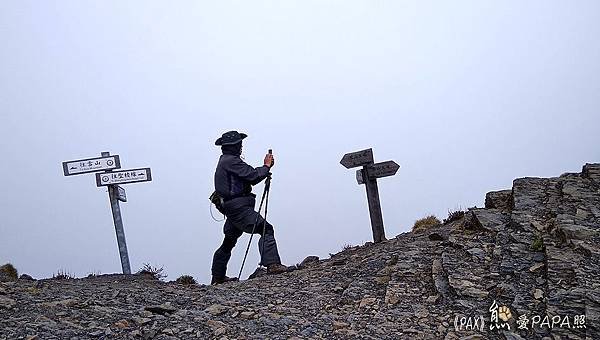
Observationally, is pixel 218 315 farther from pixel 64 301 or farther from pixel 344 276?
pixel 344 276

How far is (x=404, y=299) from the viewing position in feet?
19.4

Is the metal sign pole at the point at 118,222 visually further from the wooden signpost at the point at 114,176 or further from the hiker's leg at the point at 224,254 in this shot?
the hiker's leg at the point at 224,254

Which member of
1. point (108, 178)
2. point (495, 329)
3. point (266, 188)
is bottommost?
point (495, 329)

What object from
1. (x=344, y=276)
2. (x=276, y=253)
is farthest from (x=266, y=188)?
(x=344, y=276)

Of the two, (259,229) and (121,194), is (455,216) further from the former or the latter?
(121,194)

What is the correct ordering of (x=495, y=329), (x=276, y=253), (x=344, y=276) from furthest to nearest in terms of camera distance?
(x=276, y=253) → (x=344, y=276) → (x=495, y=329)

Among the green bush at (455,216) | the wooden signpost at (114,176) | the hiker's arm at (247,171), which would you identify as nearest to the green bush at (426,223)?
the green bush at (455,216)

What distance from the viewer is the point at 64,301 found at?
602cm

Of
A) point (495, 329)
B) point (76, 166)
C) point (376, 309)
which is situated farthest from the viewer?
point (76, 166)

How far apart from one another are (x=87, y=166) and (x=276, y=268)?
5638 millimetres

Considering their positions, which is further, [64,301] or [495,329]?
[64,301]

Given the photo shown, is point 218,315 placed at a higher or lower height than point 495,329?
higher

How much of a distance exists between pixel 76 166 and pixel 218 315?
299 inches

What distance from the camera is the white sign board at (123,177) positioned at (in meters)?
11.9
